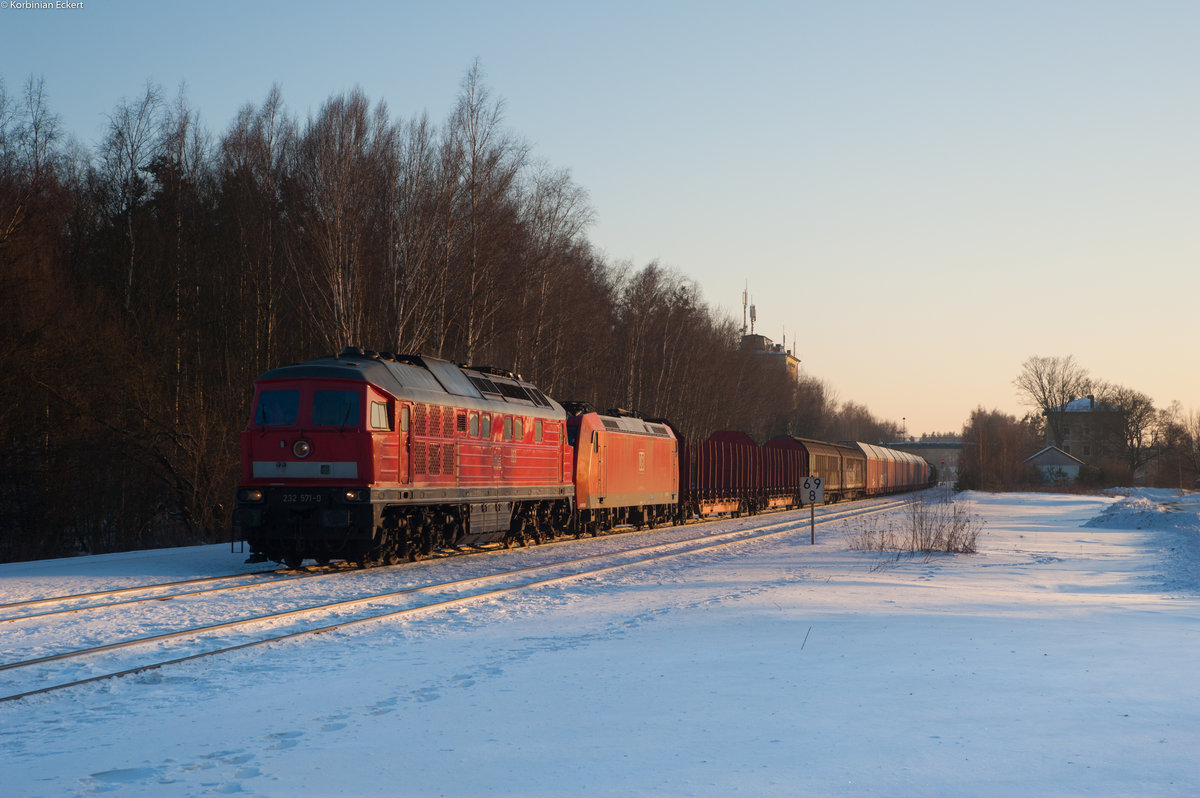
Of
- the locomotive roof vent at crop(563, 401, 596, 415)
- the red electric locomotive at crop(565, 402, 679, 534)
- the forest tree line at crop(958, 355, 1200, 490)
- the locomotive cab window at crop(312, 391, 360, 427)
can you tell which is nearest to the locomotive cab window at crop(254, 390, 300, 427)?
the locomotive cab window at crop(312, 391, 360, 427)

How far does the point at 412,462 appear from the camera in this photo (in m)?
18.3

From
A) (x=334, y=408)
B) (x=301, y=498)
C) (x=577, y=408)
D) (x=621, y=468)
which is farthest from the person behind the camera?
(x=621, y=468)

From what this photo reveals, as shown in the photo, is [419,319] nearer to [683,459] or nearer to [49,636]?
[683,459]

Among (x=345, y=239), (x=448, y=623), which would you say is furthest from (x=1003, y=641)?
(x=345, y=239)

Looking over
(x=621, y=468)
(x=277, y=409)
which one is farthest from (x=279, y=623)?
(x=621, y=468)

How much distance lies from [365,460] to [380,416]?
94 centimetres

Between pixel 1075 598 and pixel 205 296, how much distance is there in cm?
3001

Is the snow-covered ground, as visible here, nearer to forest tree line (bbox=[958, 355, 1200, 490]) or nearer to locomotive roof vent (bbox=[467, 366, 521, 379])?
locomotive roof vent (bbox=[467, 366, 521, 379])

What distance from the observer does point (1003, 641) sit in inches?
416

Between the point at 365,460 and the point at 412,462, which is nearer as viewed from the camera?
the point at 365,460

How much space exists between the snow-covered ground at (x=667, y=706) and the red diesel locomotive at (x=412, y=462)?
3.96 meters

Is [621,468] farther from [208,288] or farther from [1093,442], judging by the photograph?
[1093,442]

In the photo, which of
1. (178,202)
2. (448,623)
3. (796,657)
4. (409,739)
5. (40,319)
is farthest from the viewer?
(178,202)

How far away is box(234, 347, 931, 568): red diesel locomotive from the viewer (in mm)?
16969
